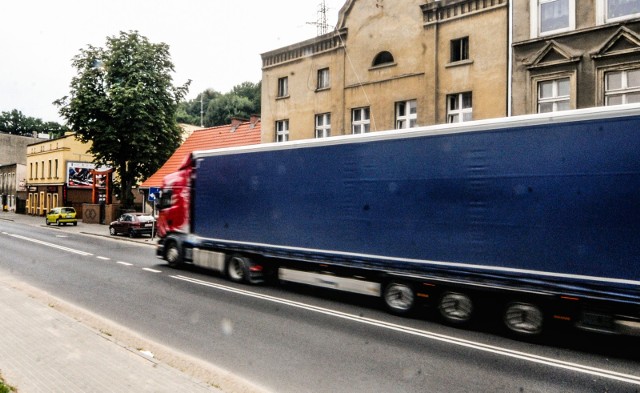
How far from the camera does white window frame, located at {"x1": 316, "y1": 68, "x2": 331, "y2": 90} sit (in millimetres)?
23498

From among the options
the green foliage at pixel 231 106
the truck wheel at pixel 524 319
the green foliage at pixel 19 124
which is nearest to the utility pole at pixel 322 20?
the truck wheel at pixel 524 319

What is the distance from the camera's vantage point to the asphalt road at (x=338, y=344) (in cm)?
627

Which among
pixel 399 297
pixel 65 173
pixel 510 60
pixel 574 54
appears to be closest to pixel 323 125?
pixel 510 60

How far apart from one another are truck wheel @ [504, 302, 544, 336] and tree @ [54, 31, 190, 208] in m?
30.9

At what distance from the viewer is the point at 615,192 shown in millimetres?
7070

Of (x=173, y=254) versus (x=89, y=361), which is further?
(x=173, y=254)

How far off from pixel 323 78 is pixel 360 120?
11.0ft

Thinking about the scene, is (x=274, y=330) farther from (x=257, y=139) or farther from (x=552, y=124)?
(x=257, y=139)

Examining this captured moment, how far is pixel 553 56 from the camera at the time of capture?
16.0 m

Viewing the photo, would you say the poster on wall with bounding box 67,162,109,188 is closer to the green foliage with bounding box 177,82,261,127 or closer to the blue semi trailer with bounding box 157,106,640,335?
the green foliage with bounding box 177,82,261,127

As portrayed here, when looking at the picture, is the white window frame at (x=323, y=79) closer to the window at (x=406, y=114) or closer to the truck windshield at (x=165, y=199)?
the window at (x=406, y=114)

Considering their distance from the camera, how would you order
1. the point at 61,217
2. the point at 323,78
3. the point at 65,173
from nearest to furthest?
the point at 323,78 → the point at 61,217 → the point at 65,173

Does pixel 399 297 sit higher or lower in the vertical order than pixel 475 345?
higher

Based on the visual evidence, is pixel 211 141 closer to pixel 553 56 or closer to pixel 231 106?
pixel 553 56
